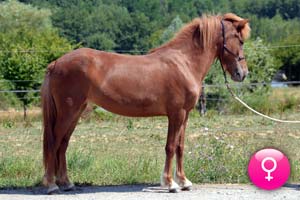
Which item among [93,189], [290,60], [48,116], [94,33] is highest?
[94,33]

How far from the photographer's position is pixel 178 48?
821 centimetres

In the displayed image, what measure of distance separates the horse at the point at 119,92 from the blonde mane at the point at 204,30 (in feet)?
0.50


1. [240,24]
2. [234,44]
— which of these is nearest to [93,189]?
[234,44]

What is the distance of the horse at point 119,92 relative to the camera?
7805 millimetres

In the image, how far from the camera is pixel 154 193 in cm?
781

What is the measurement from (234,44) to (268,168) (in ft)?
6.56

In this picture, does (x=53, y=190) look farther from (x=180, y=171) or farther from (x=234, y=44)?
(x=234, y=44)

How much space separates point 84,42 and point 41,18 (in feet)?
53.0

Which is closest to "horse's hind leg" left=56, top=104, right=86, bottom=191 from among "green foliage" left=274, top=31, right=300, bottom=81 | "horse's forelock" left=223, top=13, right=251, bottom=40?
"horse's forelock" left=223, top=13, right=251, bottom=40

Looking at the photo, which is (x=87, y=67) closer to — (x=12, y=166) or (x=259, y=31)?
(x=12, y=166)

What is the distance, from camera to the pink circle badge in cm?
688

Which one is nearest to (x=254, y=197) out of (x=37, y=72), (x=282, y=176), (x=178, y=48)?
(x=282, y=176)

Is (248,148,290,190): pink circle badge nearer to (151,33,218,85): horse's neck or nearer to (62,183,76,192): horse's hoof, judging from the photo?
(151,33,218,85): horse's neck

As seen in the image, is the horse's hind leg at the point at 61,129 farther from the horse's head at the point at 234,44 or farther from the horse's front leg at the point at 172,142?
the horse's head at the point at 234,44
